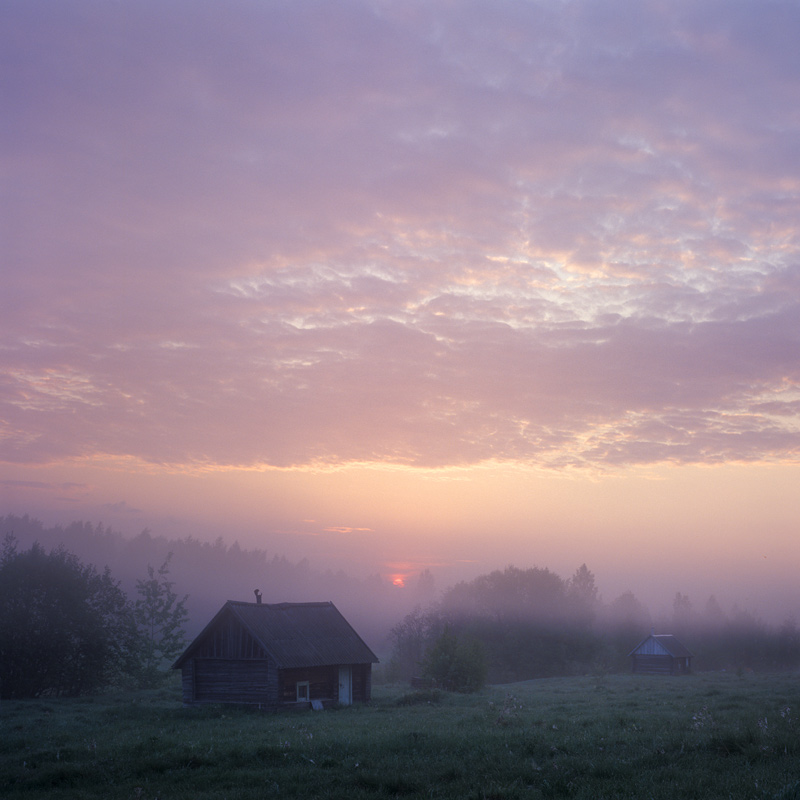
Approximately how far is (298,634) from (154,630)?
32.9 m

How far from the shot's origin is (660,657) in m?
85.6

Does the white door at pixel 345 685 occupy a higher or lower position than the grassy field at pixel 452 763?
lower

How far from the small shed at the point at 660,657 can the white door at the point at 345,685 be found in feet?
181

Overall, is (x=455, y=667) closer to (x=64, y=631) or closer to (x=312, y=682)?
(x=312, y=682)

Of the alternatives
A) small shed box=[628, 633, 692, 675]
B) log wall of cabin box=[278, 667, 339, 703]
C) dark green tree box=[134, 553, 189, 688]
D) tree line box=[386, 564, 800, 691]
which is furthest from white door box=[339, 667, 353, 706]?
small shed box=[628, 633, 692, 675]

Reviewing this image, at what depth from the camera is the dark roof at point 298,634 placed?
40094 mm

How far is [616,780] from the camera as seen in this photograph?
41.3 ft

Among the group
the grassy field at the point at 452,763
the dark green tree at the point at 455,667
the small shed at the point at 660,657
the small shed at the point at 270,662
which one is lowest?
the small shed at the point at 660,657

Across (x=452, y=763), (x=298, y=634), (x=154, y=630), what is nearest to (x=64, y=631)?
(x=154, y=630)

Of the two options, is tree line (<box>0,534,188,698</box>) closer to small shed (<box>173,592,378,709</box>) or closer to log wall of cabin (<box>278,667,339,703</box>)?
small shed (<box>173,592,378,709</box>)

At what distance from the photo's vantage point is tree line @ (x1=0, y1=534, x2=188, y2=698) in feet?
172

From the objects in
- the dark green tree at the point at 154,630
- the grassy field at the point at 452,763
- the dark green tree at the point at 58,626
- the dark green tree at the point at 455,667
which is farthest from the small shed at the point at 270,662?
the dark green tree at the point at 154,630

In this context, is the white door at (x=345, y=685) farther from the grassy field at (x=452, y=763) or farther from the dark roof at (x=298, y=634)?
the grassy field at (x=452, y=763)

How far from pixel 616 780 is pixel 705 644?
112376mm
